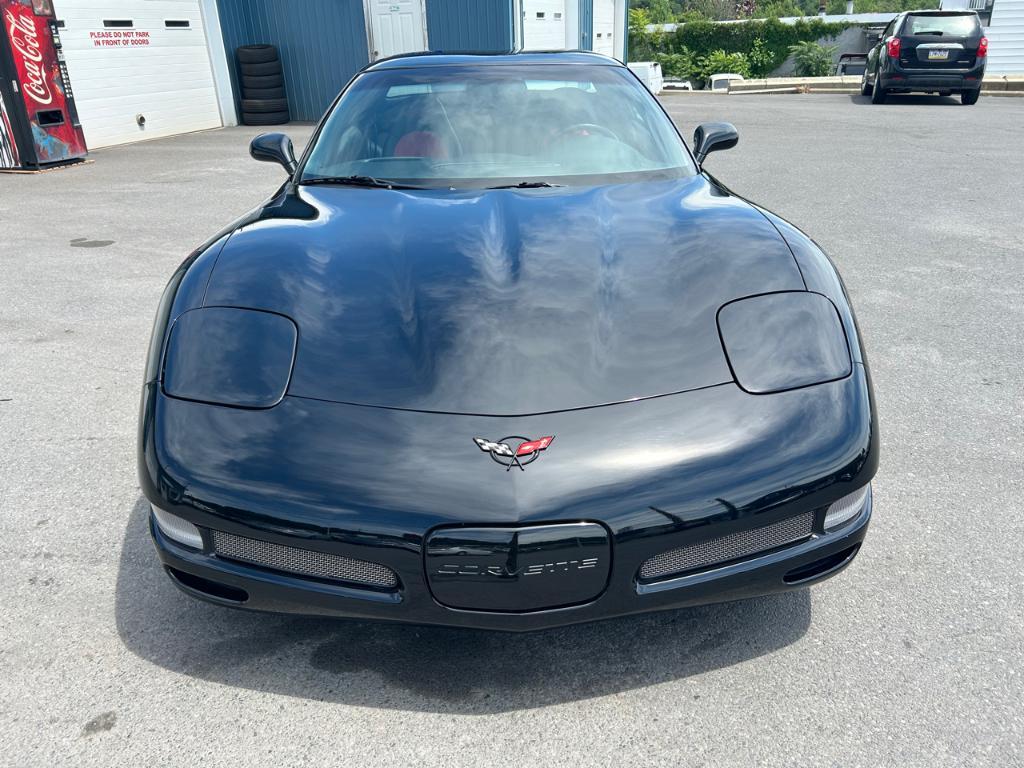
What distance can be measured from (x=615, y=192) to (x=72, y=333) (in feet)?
10.5

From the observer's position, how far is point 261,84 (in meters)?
14.8

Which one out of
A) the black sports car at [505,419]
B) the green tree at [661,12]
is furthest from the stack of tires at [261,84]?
the green tree at [661,12]

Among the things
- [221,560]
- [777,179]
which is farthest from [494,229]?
[777,179]

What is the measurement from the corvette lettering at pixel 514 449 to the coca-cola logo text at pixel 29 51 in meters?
9.74

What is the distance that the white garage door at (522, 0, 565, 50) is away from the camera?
50.3 ft

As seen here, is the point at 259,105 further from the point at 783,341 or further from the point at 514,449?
the point at 514,449

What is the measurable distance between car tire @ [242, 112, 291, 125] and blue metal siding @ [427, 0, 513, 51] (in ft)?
10.7

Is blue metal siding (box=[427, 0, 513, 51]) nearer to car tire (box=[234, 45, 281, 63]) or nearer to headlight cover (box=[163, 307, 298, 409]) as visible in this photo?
car tire (box=[234, 45, 281, 63])

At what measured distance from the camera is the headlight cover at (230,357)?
5.95 ft

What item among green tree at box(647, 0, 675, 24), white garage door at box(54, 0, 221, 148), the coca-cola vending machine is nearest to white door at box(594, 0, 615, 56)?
white garage door at box(54, 0, 221, 148)

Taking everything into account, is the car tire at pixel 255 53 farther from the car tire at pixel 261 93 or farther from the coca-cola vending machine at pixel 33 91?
the coca-cola vending machine at pixel 33 91

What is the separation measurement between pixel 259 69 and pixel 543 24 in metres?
5.94

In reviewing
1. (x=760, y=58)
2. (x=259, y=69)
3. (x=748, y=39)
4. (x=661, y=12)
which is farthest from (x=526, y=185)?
(x=661, y=12)

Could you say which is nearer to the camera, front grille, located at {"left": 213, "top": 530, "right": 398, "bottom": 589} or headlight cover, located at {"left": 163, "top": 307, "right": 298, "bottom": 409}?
front grille, located at {"left": 213, "top": 530, "right": 398, "bottom": 589}
